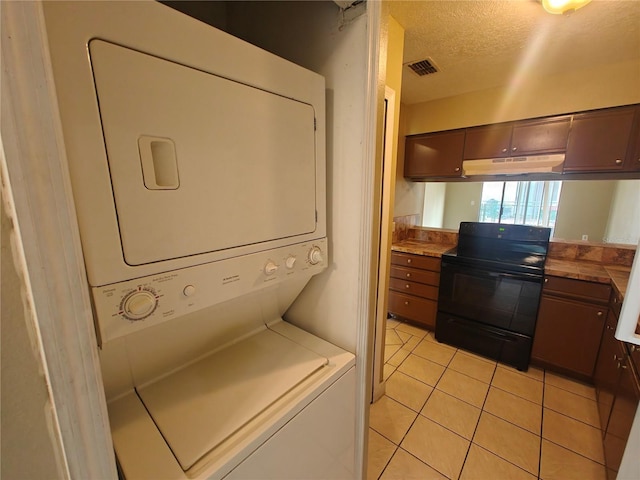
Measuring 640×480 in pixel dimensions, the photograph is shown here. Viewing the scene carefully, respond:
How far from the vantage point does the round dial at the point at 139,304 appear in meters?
0.58

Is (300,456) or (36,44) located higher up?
(36,44)

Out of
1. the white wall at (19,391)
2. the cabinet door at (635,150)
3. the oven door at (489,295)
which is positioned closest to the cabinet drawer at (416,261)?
the oven door at (489,295)

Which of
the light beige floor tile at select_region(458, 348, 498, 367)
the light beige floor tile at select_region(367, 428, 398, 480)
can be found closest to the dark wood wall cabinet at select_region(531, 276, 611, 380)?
the light beige floor tile at select_region(458, 348, 498, 367)

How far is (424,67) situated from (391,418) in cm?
276

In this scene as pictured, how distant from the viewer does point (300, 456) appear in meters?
0.86

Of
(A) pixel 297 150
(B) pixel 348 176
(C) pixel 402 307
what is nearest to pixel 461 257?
(C) pixel 402 307

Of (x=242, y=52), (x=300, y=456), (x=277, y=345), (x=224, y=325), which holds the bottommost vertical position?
(x=300, y=456)

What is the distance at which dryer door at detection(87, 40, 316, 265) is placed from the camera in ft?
1.78

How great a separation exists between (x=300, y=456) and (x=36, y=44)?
44.3 inches

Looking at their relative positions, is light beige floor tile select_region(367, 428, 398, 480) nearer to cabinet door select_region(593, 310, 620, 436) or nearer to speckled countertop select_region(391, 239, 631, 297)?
cabinet door select_region(593, 310, 620, 436)

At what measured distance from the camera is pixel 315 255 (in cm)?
100

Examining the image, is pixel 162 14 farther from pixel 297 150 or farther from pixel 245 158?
pixel 297 150

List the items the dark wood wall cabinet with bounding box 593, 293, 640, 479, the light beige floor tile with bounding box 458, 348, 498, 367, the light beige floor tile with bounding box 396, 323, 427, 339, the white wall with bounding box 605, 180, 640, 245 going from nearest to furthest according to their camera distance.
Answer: the dark wood wall cabinet with bounding box 593, 293, 640, 479
the light beige floor tile with bounding box 458, 348, 498, 367
the white wall with bounding box 605, 180, 640, 245
the light beige floor tile with bounding box 396, 323, 427, 339

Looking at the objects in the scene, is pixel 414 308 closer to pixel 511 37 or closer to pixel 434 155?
pixel 434 155
